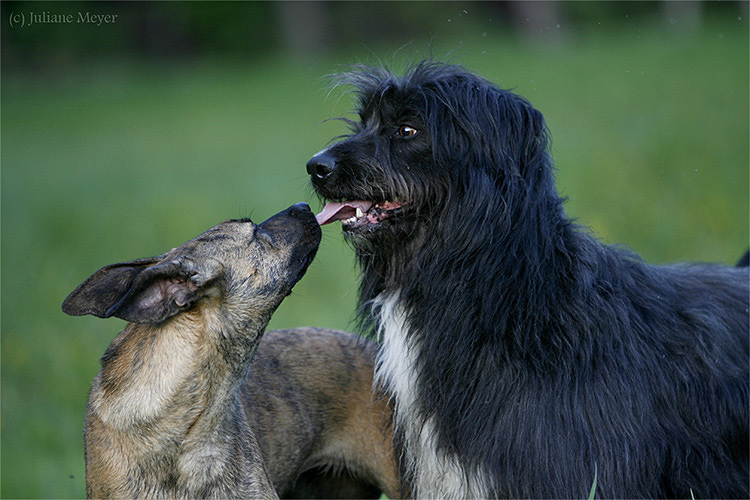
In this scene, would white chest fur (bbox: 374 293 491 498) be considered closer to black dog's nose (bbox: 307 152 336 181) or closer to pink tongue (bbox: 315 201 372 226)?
pink tongue (bbox: 315 201 372 226)

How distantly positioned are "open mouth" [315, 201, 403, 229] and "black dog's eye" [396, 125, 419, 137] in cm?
33

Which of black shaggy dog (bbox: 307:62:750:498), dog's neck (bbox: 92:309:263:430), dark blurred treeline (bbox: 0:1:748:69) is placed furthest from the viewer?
dark blurred treeline (bbox: 0:1:748:69)

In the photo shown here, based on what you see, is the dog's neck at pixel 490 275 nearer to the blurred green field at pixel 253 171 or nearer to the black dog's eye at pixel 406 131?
the black dog's eye at pixel 406 131

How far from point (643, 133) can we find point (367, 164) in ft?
40.9

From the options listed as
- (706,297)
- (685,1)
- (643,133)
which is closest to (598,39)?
(685,1)

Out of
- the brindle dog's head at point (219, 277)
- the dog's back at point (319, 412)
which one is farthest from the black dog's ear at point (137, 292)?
the dog's back at point (319, 412)

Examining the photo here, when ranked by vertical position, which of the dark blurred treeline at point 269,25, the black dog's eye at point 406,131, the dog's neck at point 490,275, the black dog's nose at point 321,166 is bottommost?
the dog's neck at point 490,275

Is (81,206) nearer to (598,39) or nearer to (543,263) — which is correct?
(543,263)

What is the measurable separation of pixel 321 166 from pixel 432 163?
499 millimetres

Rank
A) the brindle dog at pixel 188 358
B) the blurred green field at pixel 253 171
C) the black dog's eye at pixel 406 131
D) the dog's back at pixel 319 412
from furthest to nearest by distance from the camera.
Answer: the blurred green field at pixel 253 171
the dog's back at pixel 319 412
the black dog's eye at pixel 406 131
the brindle dog at pixel 188 358

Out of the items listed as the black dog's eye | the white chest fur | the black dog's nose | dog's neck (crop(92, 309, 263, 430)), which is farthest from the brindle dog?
the black dog's eye

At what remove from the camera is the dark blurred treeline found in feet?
108

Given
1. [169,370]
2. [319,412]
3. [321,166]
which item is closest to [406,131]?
[321,166]

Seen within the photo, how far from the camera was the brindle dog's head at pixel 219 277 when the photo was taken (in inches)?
127
